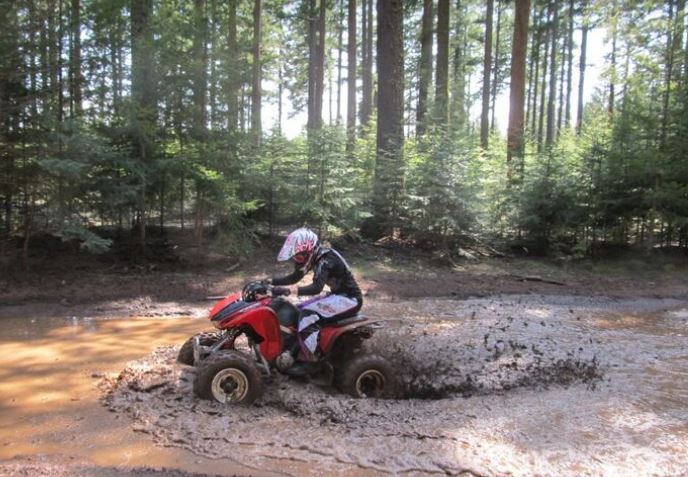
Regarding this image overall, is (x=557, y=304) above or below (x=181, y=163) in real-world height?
below

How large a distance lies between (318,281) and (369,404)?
135cm

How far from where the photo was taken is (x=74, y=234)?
10203mm

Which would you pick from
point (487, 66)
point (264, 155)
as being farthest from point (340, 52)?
point (264, 155)

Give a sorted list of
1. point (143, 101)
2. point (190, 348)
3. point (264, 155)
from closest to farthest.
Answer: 1. point (190, 348)
2. point (143, 101)
3. point (264, 155)

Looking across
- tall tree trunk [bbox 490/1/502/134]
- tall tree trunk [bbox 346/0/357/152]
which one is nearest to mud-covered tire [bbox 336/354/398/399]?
tall tree trunk [bbox 346/0/357/152]

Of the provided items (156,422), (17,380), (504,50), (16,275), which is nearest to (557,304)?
(156,422)

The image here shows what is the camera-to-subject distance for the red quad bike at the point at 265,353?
5.13 m

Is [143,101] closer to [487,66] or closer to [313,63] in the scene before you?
[313,63]

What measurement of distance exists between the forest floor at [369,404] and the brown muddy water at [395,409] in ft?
0.07

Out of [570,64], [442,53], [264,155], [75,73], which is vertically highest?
[570,64]

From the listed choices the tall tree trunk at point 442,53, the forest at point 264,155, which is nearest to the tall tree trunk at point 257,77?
the forest at point 264,155

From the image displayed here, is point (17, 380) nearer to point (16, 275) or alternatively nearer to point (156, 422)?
point (156, 422)

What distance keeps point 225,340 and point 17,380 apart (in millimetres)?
2557

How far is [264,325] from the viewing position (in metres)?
5.49
